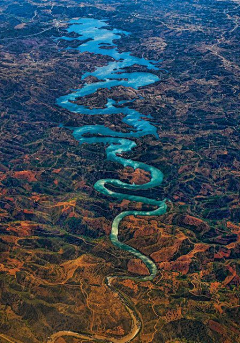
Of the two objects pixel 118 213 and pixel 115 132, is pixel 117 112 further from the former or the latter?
pixel 118 213

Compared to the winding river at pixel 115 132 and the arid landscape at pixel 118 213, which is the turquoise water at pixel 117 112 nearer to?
the winding river at pixel 115 132

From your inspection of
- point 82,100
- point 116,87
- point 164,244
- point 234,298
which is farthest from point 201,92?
point 234,298

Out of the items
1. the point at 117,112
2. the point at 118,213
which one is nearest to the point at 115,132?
the point at 117,112

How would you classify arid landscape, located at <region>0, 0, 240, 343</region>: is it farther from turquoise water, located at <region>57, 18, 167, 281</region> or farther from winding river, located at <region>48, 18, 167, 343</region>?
turquoise water, located at <region>57, 18, 167, 281</region>

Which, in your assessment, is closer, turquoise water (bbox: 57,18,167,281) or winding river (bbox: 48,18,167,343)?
winding river (bbox: 48,18,167,343)

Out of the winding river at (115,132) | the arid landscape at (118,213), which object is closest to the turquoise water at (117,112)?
the winding river at (115,132)

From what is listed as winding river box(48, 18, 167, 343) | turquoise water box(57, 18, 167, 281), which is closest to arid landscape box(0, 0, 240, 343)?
winding river box(48, 18, 167, 343)

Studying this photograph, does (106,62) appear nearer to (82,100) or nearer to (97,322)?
(82,100)
